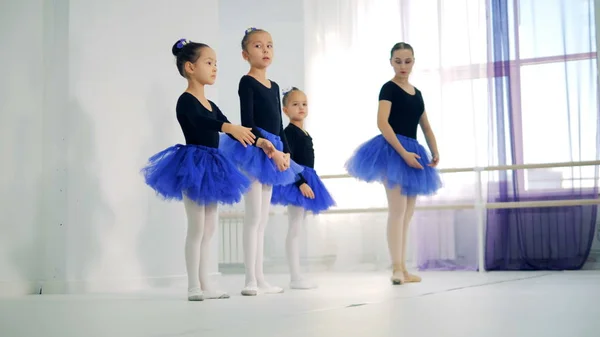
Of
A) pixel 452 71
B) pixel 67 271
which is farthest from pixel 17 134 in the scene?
Result: pixel 452 71

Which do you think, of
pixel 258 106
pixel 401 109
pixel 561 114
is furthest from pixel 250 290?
pixel 561 114

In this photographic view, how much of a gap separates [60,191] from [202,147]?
864 millimetres

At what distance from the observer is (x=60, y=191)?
312 cm

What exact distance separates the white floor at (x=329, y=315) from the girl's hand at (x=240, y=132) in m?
0.57

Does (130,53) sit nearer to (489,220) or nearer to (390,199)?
(390,199)

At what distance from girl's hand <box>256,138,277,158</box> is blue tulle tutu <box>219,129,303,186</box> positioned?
6cm

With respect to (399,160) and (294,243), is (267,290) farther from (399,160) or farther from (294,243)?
(399,160)

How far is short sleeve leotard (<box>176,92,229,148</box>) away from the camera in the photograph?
258 cm

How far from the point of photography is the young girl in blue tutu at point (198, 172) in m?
2.54

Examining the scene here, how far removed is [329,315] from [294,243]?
148 centimetres

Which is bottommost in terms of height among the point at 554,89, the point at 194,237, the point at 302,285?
the point at 302,285

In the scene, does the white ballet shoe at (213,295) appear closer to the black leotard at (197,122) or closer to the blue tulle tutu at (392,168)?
the black leotard at (197,122)

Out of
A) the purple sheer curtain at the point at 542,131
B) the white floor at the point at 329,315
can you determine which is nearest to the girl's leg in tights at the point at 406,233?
the white floor at the point at 329,315

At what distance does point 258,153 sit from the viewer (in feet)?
9.22
